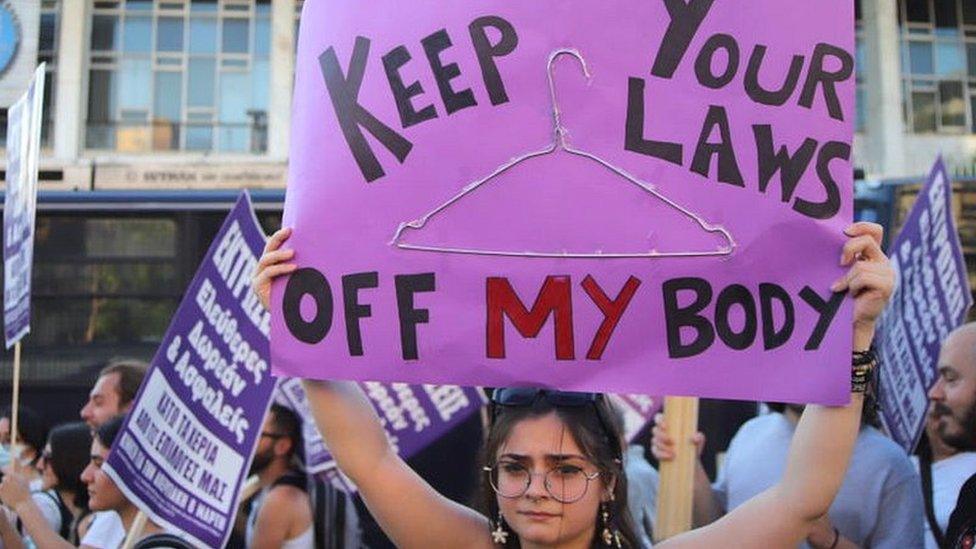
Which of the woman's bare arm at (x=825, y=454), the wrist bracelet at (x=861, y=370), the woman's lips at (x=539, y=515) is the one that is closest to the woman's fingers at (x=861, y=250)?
the woman's bare arm at (x=825, y=454)

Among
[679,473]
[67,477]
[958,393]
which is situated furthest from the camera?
[67,477]

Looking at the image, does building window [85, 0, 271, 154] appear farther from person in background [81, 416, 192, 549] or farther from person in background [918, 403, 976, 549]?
person in background [918, 403, 976, 549]

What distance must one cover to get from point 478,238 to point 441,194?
106mm

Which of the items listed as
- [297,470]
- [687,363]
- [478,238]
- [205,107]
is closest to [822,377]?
[687,363]

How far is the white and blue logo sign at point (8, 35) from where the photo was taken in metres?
13.8

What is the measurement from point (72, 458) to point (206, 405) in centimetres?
118

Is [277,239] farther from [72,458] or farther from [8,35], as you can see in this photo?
[8,35]

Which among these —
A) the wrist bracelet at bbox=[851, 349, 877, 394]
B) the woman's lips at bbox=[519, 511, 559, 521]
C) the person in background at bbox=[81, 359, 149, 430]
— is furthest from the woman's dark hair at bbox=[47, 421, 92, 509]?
the wrist bracelet at bbox=[851, 349, 877, 394]

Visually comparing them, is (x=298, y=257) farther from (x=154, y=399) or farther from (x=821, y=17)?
(x=154, y=399)

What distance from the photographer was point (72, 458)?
441 cm

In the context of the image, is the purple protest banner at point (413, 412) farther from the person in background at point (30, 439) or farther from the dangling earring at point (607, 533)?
the dangling earring at point (607, 533)

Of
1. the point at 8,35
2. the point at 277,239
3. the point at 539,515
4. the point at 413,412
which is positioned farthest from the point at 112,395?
the point at 8,35

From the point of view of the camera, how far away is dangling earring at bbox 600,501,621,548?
76.2 inches

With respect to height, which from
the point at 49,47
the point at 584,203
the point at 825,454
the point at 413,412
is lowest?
the point at 413,412
